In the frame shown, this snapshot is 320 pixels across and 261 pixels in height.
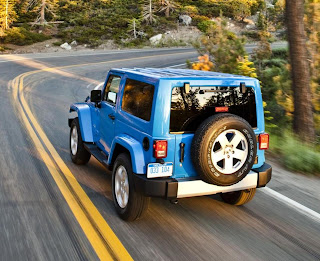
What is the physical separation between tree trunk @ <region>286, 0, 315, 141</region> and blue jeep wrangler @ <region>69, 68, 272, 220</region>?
3791 millimetres

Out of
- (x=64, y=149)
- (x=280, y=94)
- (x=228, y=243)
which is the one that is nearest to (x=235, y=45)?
(x=280, y=94)

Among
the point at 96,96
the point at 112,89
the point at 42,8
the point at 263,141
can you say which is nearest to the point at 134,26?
the point at 42,8

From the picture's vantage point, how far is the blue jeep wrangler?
13.9ft

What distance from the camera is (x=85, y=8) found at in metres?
47.5

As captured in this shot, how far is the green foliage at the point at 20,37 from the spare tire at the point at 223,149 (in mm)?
34960

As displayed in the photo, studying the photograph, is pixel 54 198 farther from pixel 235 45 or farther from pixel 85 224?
pixel 235 45

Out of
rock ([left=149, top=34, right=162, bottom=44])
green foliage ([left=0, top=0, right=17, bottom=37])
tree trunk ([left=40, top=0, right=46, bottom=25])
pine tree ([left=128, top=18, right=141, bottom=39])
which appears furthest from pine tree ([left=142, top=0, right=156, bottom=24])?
green foliage ([left=0, top=0, right=17, bottom=37])

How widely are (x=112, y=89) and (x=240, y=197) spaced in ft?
7.98

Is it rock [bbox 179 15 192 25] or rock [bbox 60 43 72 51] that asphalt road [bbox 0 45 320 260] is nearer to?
rock [bbox 60 43 72 51]

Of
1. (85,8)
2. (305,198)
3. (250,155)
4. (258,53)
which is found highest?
(85,8)

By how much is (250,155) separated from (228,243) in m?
1.01

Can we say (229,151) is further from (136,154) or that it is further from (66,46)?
(66,46)

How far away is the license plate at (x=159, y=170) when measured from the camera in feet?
13.9

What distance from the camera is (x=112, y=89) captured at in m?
5.75
